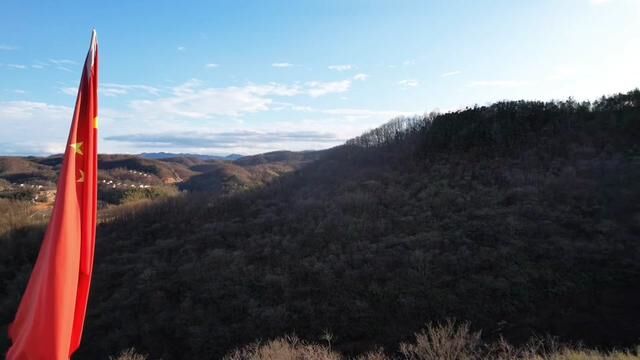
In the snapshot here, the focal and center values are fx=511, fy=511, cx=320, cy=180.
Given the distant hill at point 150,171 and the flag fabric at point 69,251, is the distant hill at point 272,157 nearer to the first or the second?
the distant hill at point 150,171

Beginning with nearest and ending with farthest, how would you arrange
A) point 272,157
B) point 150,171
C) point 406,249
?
point 406,249
point 150,171
point 272,157

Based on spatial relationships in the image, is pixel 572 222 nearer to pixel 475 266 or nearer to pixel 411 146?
pixel 475 266

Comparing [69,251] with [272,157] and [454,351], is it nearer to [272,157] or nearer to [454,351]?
[454,351]

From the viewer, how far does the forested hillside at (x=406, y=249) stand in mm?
8945

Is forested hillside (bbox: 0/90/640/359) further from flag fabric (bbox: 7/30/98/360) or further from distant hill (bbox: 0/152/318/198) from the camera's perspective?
distant hill (bbox: 0/152/318/198)

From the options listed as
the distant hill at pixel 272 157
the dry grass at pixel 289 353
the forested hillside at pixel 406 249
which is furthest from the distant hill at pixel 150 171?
the dry grass at pixel 289 353

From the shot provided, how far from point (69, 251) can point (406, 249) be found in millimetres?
10066

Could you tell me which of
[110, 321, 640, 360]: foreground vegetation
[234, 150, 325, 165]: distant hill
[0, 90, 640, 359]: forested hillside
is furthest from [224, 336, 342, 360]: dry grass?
[234, 150, 325, 165]: distant hill

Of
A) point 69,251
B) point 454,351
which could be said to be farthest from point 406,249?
point 69,251

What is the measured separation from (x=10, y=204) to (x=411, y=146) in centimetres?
1705

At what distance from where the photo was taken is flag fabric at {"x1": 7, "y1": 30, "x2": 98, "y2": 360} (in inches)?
79.8

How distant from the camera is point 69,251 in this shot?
6.68ft

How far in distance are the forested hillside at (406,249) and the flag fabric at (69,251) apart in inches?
259

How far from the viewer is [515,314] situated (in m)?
8.52
